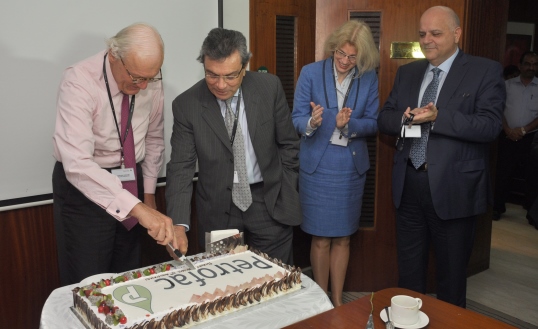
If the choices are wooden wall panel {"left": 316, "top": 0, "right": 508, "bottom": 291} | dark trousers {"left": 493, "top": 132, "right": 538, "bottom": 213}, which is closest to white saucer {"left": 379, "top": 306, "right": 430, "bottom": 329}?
wooden wall panel {"left": 316, "top": 0, "right": 508, "bottom": 291}

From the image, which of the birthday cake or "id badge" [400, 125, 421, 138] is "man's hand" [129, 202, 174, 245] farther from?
"id badge" [400, 125, 421, 138]

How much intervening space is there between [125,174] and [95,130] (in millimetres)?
220

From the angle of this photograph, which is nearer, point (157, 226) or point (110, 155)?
point (157, 226)

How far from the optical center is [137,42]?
1.85 metres

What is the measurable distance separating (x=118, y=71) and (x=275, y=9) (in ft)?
5.11

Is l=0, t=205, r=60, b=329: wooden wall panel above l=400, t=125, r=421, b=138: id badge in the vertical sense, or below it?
below

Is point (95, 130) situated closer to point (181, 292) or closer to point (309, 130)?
point (181, 292)

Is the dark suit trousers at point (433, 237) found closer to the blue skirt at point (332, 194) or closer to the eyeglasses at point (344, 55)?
the blue skirt at point (332, 194)

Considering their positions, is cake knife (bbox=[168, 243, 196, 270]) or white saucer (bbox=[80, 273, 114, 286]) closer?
white saucer (bbox=[80, 273, 114, 286])

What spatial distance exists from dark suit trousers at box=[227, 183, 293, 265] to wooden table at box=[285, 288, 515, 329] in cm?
73

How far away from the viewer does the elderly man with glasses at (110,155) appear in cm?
181

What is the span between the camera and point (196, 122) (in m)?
2.09

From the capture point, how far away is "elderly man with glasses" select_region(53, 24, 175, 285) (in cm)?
181

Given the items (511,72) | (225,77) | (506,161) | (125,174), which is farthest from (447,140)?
(511,72)
